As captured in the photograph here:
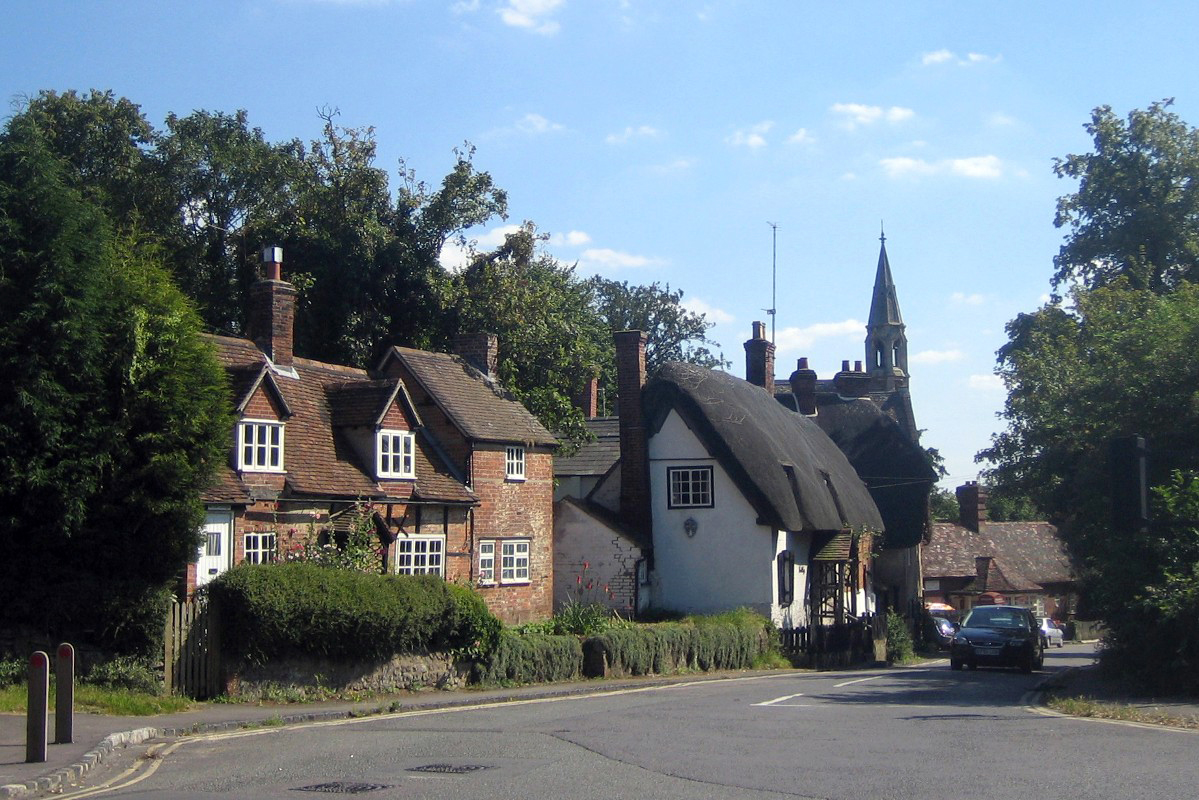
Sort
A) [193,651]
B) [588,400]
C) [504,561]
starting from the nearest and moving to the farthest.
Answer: [193,651] → [504,561] → [588,400]

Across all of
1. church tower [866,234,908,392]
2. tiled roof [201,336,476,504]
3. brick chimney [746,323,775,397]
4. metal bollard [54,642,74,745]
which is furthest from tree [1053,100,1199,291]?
church tower [866,234,908,392]

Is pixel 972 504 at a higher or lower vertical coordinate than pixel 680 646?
higher

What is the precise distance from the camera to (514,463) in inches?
1379

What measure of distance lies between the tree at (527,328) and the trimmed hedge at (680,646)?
394 inches

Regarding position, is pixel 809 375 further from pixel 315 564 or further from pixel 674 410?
pixel 315 564

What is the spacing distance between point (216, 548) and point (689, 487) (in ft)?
58.5

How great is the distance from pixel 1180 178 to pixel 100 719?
138 ft

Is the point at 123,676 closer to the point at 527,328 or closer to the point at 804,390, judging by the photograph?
the point at 527,328

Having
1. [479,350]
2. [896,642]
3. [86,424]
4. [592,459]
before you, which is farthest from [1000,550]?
[86,424]

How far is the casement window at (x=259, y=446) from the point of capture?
85.2 feet

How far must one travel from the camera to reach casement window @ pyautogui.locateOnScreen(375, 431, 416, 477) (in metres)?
30.3

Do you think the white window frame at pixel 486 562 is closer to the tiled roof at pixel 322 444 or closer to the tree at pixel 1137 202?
the tiled roof at pixel 322 444

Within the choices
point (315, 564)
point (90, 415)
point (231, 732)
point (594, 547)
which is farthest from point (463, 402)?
point (231, 732)

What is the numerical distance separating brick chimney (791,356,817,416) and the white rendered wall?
641 inches
